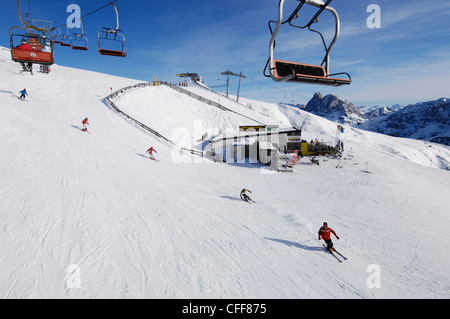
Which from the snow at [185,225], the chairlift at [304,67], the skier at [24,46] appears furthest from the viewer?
the skier at [24,46]

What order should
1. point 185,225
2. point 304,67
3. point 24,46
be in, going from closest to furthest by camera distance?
point 304,67 < point 185,225 < point 24,46

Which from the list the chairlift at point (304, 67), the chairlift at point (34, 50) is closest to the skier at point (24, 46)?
the chairlift at point (34, 50)

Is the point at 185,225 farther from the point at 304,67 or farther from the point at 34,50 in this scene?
the point at 34,50

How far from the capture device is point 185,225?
9.77 meters

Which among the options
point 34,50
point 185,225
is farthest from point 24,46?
point 185,225

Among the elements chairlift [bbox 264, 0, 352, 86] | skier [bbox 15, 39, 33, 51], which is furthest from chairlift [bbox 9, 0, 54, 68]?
chairlift [bbox 264, 0, 352, 86]

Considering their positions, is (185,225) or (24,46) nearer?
(185,225)

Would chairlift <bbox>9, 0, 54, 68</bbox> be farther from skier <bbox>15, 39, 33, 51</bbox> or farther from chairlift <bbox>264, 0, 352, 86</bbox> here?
chairlift <bbox>264, 0, 352, 86</bbox>

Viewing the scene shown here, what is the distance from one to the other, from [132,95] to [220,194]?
93.9 feet

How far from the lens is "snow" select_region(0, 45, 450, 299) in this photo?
664cm

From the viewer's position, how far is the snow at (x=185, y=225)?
664cm

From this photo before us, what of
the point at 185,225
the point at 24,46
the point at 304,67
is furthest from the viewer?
the point at 24,46

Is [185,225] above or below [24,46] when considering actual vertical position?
below

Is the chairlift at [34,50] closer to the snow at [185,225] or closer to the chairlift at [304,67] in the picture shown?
the snow at [185,225]
